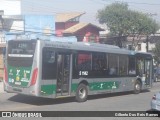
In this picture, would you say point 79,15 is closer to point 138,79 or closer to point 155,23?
point 155,23

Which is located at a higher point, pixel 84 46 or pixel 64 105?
pixel 84 46

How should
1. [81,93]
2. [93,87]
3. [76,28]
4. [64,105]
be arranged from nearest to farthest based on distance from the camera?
[64,105]
[81,93]
[93,87]
[76,28]

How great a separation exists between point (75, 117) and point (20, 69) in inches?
173

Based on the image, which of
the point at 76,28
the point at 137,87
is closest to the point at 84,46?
the point at 137,87

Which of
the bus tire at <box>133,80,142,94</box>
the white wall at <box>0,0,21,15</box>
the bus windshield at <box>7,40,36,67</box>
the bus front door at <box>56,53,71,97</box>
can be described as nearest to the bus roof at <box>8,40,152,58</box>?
the bus front door at <box>56,53,71,97</box>

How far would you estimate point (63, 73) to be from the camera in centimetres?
1752

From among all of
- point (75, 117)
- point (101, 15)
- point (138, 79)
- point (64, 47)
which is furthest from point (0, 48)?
point (101, 15)

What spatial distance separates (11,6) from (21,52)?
27782mm

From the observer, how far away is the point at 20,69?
1694 cm

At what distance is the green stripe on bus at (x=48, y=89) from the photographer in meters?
Answer: 16.4

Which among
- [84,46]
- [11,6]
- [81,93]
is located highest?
[11,6]

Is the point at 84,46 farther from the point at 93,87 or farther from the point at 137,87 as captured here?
the point at 137,87

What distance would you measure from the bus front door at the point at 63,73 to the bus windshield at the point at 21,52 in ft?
4.56

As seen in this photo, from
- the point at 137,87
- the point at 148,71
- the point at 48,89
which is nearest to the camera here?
the point at 48,89
